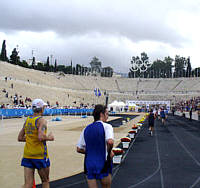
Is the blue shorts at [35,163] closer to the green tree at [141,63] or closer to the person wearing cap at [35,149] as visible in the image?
the person wearing cap at [35,149]

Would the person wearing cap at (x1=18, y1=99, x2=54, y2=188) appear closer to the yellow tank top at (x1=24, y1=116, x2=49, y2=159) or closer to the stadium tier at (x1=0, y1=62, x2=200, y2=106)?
the yellow tank top at (x1=24, y1=116, x2=49, y2=159)

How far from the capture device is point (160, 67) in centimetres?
14512

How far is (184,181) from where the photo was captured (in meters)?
7.97

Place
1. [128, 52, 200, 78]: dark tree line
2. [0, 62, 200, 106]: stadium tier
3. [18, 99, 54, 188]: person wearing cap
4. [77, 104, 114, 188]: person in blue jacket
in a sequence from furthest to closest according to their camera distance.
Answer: [128, 52, 200, 78]: dark tree line, [0, 62, 200, 106]: stadium tier, [18, 99, 54, 188]: person wearing cap, [77, 104, 114, 188]: person in blue jacket

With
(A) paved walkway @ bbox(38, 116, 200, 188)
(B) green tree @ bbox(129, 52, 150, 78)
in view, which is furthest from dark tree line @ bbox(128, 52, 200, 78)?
(A) paved walkway @ bbox(38, 116, 200, 188)

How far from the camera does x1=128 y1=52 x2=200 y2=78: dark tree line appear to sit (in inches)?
5226

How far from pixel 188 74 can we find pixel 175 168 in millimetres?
119213

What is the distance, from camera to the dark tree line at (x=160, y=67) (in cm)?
13275

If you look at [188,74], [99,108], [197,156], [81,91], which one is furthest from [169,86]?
[99,108]

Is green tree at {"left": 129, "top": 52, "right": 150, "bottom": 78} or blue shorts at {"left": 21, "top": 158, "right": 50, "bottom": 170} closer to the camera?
blue shorts at {"left": 21, "top": 158, "right": 50, "bottom": 170}

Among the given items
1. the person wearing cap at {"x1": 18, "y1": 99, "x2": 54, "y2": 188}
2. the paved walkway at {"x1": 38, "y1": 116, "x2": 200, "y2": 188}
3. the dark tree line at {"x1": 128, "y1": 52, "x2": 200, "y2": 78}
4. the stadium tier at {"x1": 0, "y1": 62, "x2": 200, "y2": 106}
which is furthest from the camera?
the dark tree line at {"x1": 128, "y1": 52, "x2": 200, "y2": 78}

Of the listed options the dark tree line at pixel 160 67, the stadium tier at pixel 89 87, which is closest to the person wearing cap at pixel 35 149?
the stadium tier at pixel 89 87

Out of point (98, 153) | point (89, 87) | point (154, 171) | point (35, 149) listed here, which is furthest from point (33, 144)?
point (89, 87)

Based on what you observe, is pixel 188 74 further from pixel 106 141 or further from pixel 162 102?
pixel 106 141
